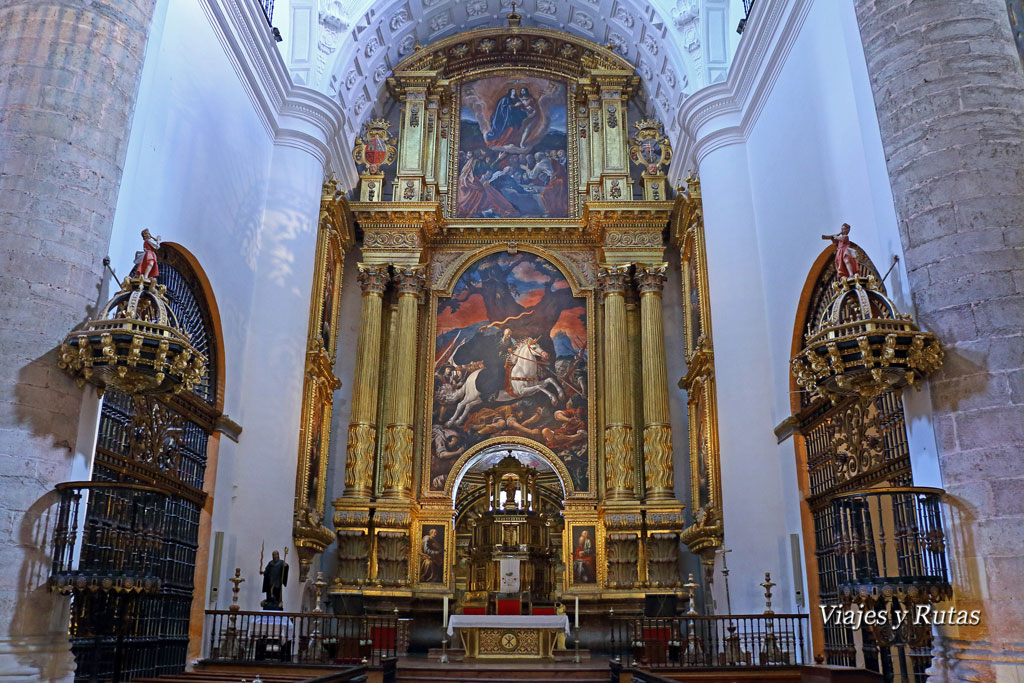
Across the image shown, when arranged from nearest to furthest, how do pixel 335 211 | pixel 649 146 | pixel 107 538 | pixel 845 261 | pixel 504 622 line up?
pixel 107 538 < pixel 845 261 < pixel 504 622 < pixel 335 211 < pixel 649 146

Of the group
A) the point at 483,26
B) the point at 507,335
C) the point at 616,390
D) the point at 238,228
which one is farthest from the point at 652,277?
the point at 238,228

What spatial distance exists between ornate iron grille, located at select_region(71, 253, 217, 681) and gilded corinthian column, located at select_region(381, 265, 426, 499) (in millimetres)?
4533

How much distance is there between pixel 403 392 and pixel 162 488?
8.17 m

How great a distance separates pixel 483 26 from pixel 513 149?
2.85 m

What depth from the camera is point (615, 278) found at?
55.4ft

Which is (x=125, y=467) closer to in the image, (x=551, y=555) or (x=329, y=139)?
(x=329, y=139)

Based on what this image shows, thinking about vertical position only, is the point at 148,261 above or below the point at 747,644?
above

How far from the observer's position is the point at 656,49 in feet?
55.1

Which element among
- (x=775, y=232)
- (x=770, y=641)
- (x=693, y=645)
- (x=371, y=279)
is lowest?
(x=693, y=645)

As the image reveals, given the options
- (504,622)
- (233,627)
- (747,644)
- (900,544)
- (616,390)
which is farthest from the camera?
(616,390)

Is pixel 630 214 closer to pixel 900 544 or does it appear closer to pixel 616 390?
pixel 616 390

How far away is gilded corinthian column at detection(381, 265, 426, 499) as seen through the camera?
15570mm

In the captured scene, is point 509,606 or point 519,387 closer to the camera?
point 509,606

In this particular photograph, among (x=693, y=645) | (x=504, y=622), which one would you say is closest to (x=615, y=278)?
(x=693, y=645)
